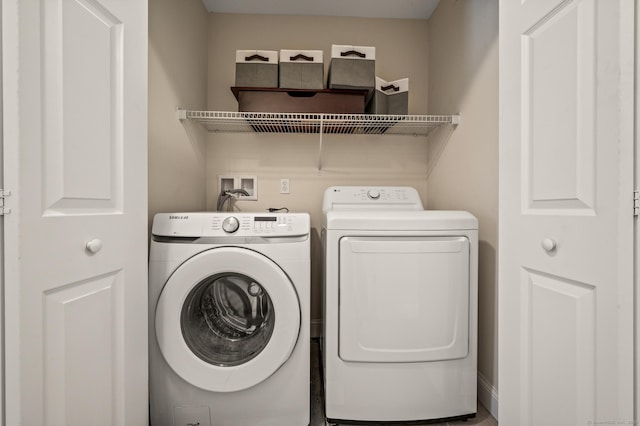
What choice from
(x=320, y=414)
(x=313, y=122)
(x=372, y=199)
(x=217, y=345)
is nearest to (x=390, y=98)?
(x=313, y=122)

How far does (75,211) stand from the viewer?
801 mm

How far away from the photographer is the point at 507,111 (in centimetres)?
89

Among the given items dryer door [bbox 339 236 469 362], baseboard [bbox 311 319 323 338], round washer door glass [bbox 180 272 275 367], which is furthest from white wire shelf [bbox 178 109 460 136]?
baseboard [bbox 311 319 323 338]

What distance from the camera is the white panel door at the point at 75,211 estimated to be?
2.16 feet

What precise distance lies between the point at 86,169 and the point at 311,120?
1159mm

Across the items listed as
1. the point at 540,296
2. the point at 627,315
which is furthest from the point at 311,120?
the point at 627,315

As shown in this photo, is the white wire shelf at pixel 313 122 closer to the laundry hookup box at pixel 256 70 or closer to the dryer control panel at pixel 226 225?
the laundry hookup box at pixel 256 70

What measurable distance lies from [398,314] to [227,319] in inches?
30.6

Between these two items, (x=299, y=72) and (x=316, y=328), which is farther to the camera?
(x=316, y=328)

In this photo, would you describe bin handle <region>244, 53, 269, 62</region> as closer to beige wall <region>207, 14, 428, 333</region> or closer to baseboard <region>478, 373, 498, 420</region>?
beige wall <region>207, 14, 428, 333</region>

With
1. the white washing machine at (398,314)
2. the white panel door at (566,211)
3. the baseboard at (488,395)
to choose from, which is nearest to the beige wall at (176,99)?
the white washing machine at (398,314)

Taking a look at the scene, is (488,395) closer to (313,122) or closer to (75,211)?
(313,122)

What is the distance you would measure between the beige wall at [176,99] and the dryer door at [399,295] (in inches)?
37.4

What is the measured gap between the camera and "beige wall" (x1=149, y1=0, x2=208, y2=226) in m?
1.43
